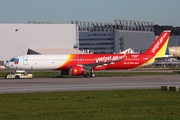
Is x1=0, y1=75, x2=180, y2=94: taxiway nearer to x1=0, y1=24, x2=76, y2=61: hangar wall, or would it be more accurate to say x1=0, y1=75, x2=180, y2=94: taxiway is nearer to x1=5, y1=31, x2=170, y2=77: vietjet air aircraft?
x1=5, y1=31, x2=170, y2=77: vietjet air aircraft

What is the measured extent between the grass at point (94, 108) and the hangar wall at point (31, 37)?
81789 mm

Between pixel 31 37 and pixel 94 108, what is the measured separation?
90869 mm

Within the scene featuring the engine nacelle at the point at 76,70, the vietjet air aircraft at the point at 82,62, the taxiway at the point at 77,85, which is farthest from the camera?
the vietjet air aircraft at the point at 82,62

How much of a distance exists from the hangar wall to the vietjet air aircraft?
147 feet

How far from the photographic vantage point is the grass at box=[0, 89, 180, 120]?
21.6 metres

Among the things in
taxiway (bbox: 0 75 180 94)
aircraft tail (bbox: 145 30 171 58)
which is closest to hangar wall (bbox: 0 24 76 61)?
aircraft tail (bbox: 145 30 171 58)

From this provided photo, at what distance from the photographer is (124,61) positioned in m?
68.2

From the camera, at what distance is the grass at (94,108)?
21578 mm

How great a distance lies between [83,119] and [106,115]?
5.25 ft

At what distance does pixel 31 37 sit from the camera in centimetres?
11469

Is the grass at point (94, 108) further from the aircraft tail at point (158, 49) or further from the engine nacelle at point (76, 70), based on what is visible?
the aircraft tail at point (158, 49)

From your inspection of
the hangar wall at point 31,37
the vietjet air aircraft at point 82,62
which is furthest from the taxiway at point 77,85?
the hangar wall at point 31,37

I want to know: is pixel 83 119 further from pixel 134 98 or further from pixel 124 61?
pixel 124 61

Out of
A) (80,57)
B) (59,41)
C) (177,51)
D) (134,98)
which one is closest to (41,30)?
(59,41)
